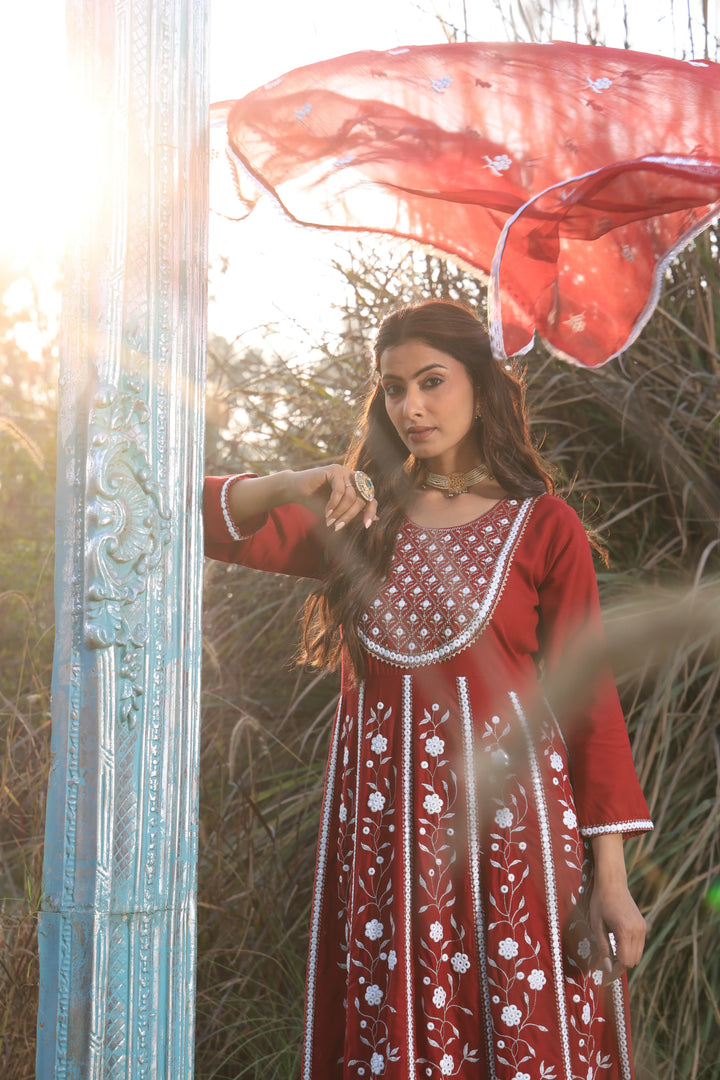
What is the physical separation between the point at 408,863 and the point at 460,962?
7.0 inches

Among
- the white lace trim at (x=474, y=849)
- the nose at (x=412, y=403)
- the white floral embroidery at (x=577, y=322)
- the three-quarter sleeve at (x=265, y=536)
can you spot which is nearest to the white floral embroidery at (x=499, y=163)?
the white floral embroidery at (x=577, y=322)

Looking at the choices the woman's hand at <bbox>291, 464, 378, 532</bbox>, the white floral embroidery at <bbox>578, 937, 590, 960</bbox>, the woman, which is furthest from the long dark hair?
the white floral embroidery at <bbox>578, 937, 590, 960</bbox>

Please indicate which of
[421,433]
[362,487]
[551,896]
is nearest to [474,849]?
[551,896]

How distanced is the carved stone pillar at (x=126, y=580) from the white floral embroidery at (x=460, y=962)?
0.53 metres

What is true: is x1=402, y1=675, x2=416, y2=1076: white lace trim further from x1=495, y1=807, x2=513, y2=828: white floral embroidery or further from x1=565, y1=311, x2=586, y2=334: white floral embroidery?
x1=565, y1=311, x2=586, y2=334: white floral embroidery

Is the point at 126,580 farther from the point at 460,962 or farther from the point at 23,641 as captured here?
the point at 23,641

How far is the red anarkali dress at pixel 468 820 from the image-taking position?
5.42 ft

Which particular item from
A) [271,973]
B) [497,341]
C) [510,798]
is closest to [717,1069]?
[271,973]

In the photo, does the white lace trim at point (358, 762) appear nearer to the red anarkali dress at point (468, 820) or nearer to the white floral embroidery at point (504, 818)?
the red anarkali dress at point (468, 820)

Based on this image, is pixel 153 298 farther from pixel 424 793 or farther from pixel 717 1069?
pixel 717 1069

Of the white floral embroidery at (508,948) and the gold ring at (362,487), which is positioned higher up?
the gold ring at (362,487)

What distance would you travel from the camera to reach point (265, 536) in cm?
195

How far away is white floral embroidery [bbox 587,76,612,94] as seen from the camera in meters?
1.93

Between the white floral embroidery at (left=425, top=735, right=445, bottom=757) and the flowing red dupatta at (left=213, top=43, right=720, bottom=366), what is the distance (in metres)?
0.67
